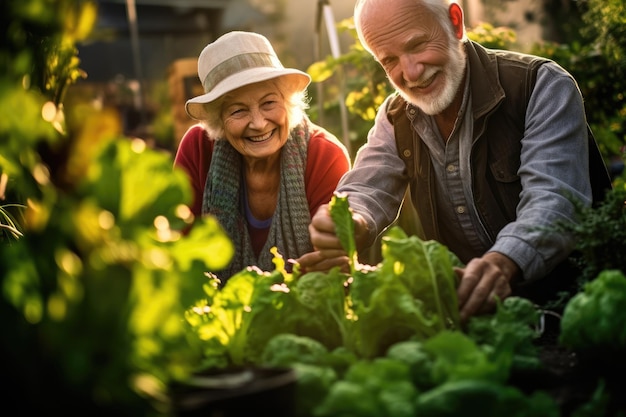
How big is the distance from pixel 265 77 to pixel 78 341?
272cm

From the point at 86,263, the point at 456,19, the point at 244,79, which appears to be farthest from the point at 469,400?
the point at 244,79

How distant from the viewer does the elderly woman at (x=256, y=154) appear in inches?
148

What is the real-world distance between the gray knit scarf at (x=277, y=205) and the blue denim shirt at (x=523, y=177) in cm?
61

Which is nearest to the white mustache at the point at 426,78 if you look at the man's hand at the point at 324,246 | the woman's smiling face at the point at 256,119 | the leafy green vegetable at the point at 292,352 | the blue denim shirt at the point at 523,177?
the blue denim shirt at the point at 523,177

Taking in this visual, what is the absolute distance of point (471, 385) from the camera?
1133 mm

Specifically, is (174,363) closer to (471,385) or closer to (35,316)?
(35,316)

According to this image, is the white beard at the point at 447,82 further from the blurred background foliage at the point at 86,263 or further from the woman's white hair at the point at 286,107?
the blurred background foliage at the point at 86,263

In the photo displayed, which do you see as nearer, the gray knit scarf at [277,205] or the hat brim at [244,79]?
the hat brim at [244,79]

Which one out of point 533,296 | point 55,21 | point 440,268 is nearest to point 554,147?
point 533,296


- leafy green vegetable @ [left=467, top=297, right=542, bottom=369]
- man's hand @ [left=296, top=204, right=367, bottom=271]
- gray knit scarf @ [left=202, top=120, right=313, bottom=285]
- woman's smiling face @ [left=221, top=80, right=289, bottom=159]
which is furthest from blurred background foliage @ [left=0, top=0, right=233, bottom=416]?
gray knit scarf @ [left=202, top=120, right=313, bottom=285]

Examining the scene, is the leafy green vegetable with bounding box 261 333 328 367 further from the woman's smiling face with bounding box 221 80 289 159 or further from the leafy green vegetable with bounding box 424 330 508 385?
the woman's smiling face with bounding box 221 80 289 159

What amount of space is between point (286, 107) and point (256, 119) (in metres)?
0.19

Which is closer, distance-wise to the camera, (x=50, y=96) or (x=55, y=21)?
(x=55, y=21)

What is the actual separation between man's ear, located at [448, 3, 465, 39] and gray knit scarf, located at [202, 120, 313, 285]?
1.05m
